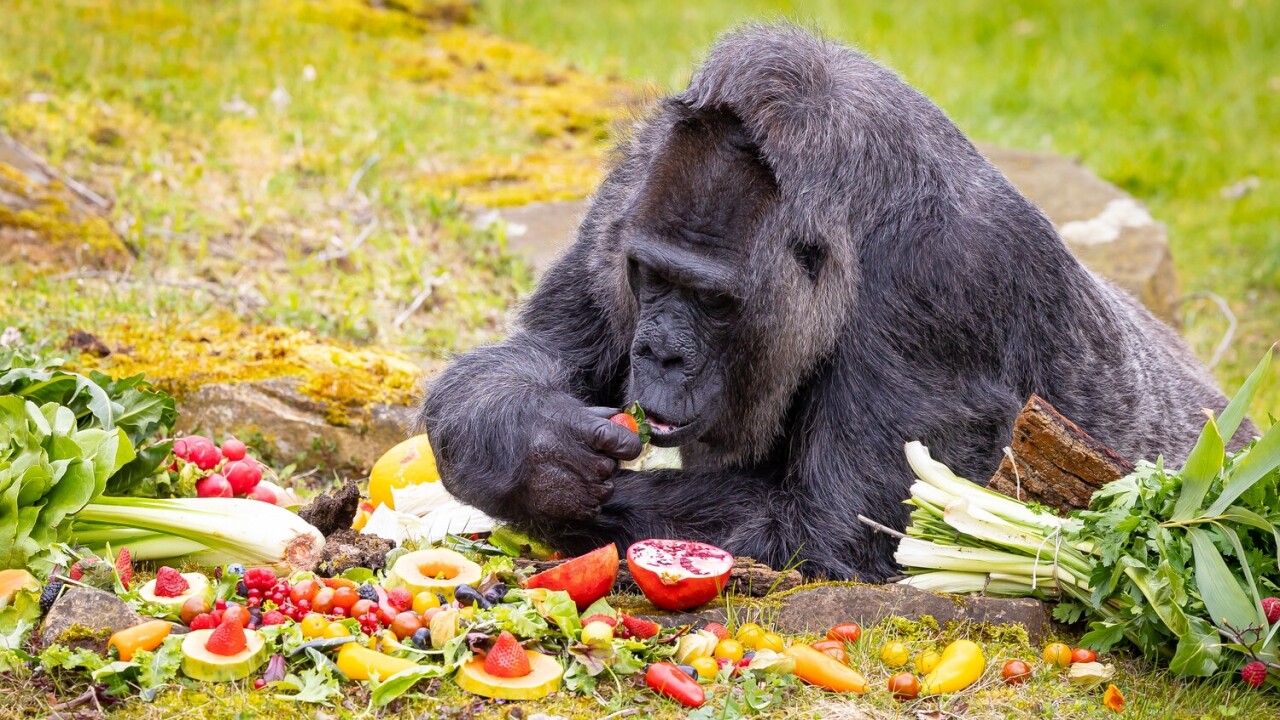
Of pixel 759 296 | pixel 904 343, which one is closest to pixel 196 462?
pixel 759 296

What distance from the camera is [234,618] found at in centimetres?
408

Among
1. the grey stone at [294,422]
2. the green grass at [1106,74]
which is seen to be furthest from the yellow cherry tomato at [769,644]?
the green grass at [1106,74]

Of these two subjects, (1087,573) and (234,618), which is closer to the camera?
(234,618)

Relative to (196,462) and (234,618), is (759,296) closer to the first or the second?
(234,618)

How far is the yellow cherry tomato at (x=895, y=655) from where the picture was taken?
4.49 meters

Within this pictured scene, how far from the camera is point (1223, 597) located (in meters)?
4.44

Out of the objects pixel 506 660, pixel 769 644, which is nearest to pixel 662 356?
pixel 769 644

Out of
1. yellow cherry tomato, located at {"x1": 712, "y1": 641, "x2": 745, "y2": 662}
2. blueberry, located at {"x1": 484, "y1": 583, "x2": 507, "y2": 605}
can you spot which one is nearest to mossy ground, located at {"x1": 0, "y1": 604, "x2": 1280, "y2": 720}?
yellow cherry tomato, located at {"x1": 712, "y1": 641, "x2": 745, "y2": 662}

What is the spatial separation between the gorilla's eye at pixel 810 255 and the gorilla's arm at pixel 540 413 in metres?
0.93

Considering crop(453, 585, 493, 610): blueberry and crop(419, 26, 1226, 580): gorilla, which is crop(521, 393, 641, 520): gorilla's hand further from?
crop(453, 585, 493, 610): blueberry

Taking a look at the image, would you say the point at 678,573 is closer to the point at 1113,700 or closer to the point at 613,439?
the point at 613,439

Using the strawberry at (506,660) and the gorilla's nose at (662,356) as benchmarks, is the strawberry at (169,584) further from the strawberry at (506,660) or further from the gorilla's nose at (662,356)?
the gorilla's nose at (662,356)

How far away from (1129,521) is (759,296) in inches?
61.2

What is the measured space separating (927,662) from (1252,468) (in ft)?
4.32
